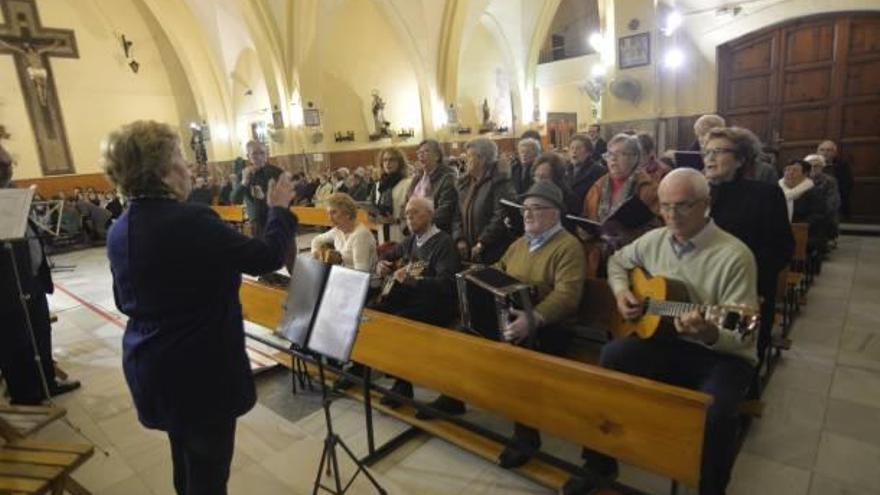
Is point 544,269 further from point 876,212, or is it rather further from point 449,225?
point 876,212

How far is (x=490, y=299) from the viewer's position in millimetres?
2543

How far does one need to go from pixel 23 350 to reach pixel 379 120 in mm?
12840

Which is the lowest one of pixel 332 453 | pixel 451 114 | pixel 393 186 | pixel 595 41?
pixel 332 453

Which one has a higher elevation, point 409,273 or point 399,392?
point 409,273

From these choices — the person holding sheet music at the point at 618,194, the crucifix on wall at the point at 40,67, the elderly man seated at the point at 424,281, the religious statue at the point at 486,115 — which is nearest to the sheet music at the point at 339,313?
the elderly man seated at the point at 424,281

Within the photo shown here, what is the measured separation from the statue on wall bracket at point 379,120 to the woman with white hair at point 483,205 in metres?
11.9

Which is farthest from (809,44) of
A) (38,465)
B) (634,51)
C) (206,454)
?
(38,465)

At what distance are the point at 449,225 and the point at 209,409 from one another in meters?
2.72

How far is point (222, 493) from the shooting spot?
1765mm

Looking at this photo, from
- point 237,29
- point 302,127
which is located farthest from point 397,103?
point 237,29

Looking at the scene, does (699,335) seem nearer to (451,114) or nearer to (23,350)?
(23,350)

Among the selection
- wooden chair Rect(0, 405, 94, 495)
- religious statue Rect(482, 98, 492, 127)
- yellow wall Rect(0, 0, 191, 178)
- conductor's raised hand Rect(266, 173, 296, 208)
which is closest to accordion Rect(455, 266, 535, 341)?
conductor's raised hand Rect(266, 173, 296, 208)

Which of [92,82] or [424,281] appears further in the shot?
[92,82]

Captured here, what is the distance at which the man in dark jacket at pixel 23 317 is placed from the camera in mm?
3205
